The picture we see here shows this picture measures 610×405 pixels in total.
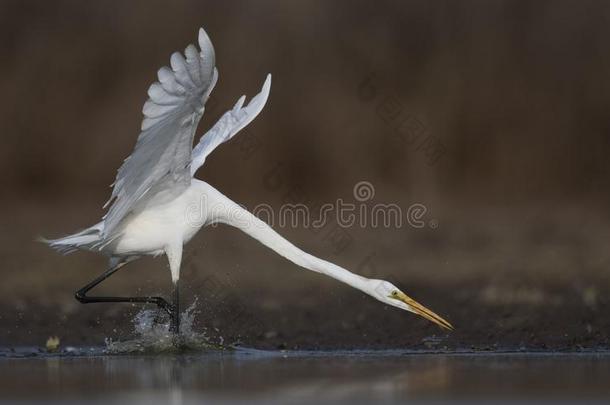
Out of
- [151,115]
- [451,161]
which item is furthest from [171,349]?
[451,161]

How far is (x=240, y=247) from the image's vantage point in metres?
17.8

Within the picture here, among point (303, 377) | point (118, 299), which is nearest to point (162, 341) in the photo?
point (118, 299)

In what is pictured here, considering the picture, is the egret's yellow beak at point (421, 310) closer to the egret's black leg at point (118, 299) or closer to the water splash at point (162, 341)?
the water splash at point (162, 341)

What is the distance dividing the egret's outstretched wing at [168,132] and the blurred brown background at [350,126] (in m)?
3.98

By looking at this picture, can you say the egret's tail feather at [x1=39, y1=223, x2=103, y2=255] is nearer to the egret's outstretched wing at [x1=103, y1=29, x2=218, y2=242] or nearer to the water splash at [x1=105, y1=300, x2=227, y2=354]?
the egret's outstretched wing at [x1=103, y1=29, x2=218, y2=242]

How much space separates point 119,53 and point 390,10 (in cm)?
404

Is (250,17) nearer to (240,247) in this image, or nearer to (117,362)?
(240,247)

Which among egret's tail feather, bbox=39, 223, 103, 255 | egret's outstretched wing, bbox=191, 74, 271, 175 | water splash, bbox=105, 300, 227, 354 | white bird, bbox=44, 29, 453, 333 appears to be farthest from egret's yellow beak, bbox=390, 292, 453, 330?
egret's tail feather, bbox=39, 223, 103, 255

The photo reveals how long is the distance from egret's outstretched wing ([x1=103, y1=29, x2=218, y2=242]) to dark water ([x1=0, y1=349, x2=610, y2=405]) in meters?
1.48

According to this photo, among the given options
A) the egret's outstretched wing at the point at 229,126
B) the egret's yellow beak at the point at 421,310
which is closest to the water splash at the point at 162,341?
the egret's outstretched wing at the point at 229,126

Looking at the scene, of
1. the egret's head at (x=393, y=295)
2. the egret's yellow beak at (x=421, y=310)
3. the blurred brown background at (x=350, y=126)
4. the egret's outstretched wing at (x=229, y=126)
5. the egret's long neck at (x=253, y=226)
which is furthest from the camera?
the blurred brown background at (x=350, y=126)

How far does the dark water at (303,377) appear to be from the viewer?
1012 centimetres

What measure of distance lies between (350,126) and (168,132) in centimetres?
831

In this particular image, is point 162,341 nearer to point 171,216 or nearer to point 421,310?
point 171,216
